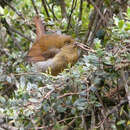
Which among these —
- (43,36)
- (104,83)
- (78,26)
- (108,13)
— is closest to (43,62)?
(43,36)

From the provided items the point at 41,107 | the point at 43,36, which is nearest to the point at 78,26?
the point at 43,36

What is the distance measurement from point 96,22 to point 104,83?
3.55 ft

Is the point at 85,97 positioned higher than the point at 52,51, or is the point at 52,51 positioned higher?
the point at 52,51

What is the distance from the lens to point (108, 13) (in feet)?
11.9

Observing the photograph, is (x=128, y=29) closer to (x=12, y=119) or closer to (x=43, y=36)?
(x=12, y=119)

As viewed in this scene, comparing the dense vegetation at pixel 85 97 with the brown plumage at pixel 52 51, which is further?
the brown plumage at pixel 52 51

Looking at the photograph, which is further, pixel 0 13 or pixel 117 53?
pixel 0 13

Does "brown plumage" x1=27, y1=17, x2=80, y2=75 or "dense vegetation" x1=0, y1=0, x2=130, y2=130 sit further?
"brown plumage" x1=27, y1=17, x2=80, y2=75

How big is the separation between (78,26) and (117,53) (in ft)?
4.19

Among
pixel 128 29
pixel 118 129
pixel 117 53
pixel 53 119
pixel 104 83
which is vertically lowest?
pixel 118 129

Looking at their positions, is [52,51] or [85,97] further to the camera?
[52,51]

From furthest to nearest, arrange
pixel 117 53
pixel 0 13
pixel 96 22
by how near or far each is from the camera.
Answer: pixel 0 13
pixel 96 22
pixel 117 53

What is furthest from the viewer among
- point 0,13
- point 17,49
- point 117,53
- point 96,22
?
point 17,49

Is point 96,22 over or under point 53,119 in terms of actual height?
over
